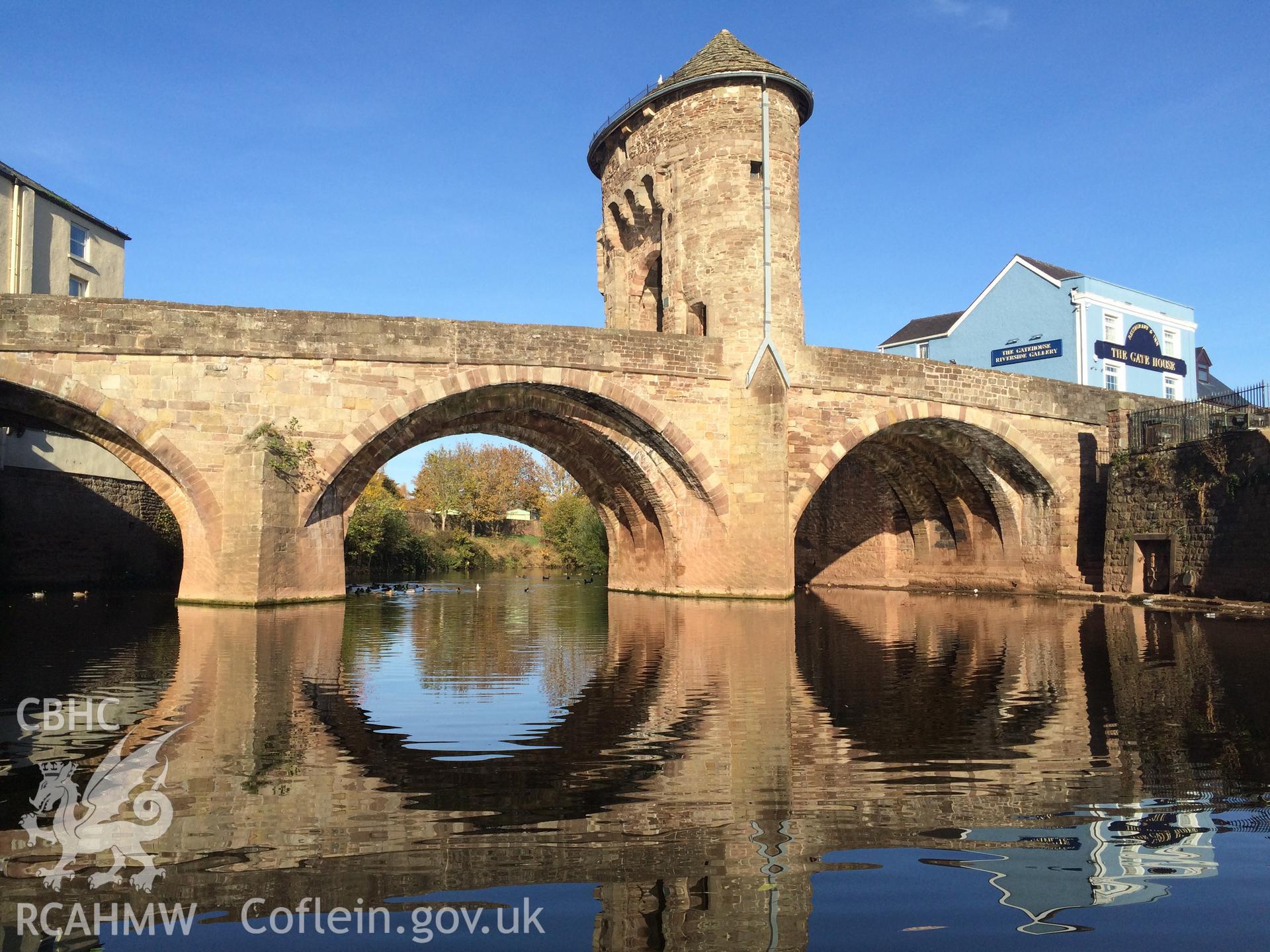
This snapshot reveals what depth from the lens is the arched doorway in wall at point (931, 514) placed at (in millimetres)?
23219

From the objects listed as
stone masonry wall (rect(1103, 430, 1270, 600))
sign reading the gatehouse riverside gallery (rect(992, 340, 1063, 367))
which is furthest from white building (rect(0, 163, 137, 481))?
sign reading the gatehouse riverside gallery (rect(992, 340, 1063, 367))

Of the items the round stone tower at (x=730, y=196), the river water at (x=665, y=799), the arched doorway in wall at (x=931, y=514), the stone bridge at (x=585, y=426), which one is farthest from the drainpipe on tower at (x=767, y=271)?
the river water at (x=665, y=799)

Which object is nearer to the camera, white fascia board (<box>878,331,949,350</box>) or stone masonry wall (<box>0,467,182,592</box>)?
stone masonry wall (<box>0,467,182,592</box>)

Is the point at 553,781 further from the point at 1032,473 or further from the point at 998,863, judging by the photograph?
the point at 1032,473

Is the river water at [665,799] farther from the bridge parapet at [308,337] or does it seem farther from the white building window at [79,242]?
the white building window at [79,242]

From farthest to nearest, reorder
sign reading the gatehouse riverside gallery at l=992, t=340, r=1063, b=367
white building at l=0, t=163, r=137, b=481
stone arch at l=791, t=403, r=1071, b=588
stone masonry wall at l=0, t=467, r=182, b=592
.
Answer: sign reading the gatehouse riverside gallery at l=992, t=340, r=1063, b=367, white building at l=0, t=163, r=137, b=481, stone masonry wall at l=0, t=467, r=182, b=592, stone arch at l=791, t=403, r=1071, b=588

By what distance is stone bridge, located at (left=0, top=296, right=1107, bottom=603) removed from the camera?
15594mm

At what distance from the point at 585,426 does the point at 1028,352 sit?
2189cm

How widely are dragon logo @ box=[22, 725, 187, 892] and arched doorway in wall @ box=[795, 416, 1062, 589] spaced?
16.2 m

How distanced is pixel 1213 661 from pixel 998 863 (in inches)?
301

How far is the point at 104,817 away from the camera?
12.8ft

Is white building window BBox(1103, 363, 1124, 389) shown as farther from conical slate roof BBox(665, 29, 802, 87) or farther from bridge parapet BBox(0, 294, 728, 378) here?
bridge parapet BBox(0, 294, 728, 378)

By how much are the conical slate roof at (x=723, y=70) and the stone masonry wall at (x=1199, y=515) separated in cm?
1090

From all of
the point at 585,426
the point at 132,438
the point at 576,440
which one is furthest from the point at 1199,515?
the point at 132,438
